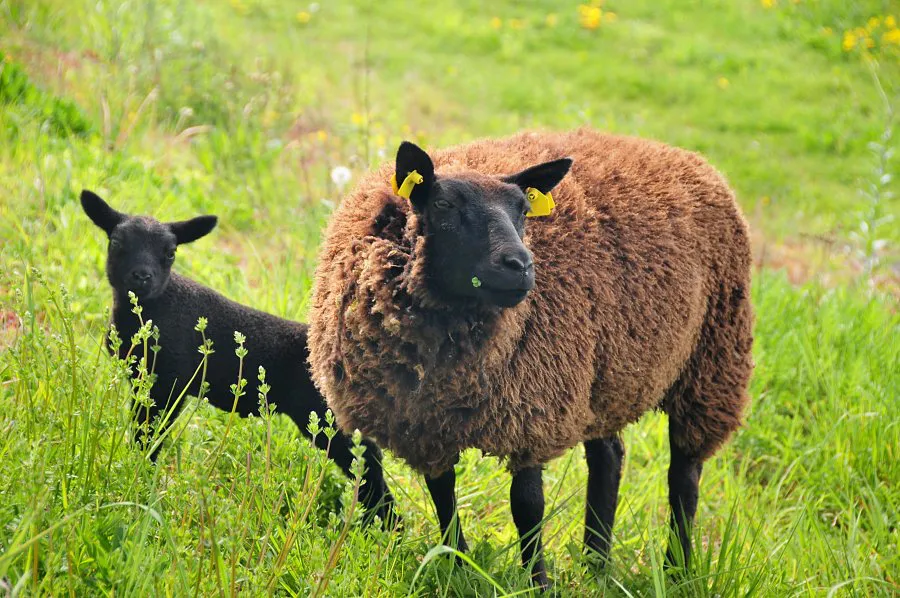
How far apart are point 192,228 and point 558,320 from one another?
5.36 feet

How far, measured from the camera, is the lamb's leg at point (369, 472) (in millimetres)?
3955

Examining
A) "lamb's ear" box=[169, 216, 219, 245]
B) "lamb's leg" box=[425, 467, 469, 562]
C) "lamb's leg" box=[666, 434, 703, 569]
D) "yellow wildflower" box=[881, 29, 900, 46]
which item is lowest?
"lamb's leg" box=[666, 434, 703, 569]

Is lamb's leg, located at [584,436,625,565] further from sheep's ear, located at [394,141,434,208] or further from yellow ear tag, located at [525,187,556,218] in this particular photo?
sheep's ear, located at [394,141,434,208]

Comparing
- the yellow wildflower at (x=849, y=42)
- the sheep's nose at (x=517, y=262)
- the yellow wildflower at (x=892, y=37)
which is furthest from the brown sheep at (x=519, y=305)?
the yellow wildflower at (x=849, y=42)

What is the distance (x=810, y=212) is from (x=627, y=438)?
253 inches

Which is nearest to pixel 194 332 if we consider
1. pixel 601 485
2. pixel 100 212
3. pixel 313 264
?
pixel 100 212

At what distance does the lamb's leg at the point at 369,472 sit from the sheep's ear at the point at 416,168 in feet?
3.81

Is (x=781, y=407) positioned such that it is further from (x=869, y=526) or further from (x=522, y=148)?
(x=522, y=148)

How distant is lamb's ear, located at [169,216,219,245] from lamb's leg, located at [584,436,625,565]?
2070mm

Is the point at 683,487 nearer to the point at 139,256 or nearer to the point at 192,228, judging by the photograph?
the point at 192,228

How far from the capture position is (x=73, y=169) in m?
5.95

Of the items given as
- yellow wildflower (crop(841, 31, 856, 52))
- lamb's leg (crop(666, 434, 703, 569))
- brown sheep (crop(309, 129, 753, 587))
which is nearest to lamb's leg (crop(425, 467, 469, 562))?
brown sheep (crop(309, 129, 753, 587))

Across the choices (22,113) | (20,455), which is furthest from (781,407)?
(22,113)

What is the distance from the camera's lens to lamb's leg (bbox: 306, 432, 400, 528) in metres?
3.96
